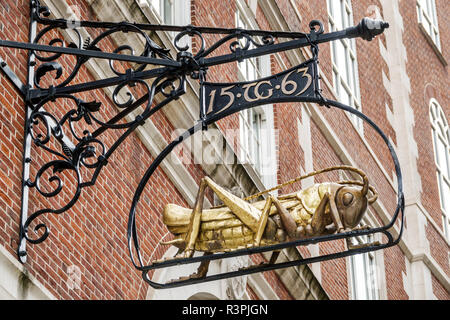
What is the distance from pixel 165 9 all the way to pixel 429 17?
13.4 metres

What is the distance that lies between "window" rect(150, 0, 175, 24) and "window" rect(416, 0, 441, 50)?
12.2 m

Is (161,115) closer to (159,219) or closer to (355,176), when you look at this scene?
(159,219)

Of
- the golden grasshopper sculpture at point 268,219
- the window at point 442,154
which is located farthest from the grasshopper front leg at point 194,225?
the window at point 442,154

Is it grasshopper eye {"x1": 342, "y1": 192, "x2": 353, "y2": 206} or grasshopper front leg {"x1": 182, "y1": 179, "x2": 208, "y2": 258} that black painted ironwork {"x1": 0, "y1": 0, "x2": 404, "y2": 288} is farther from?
grasshopper eye {"x1": 342, "y1": 192, "x2": 353, "y2": 206}

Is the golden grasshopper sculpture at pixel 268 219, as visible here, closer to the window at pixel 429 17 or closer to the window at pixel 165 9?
the window at pixel 165 9

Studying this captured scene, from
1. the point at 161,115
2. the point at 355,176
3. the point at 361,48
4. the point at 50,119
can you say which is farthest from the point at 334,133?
the point at 50,119

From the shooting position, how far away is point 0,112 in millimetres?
10023

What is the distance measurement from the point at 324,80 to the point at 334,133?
32.8 inches

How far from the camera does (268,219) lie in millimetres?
9500

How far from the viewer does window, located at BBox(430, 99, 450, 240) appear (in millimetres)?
24172

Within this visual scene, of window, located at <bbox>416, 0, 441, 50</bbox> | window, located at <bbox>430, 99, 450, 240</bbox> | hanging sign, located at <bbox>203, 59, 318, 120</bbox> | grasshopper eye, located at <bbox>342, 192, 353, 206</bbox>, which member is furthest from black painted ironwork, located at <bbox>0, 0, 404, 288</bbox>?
window, located at <bbox>416, 0, 441, 50</bbox>

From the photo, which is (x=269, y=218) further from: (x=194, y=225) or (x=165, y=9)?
(x=165, y=9)

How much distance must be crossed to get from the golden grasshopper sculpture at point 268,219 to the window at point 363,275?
28.5 feet

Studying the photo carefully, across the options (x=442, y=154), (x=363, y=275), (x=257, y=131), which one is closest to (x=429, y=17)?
(x=442, y=154)
